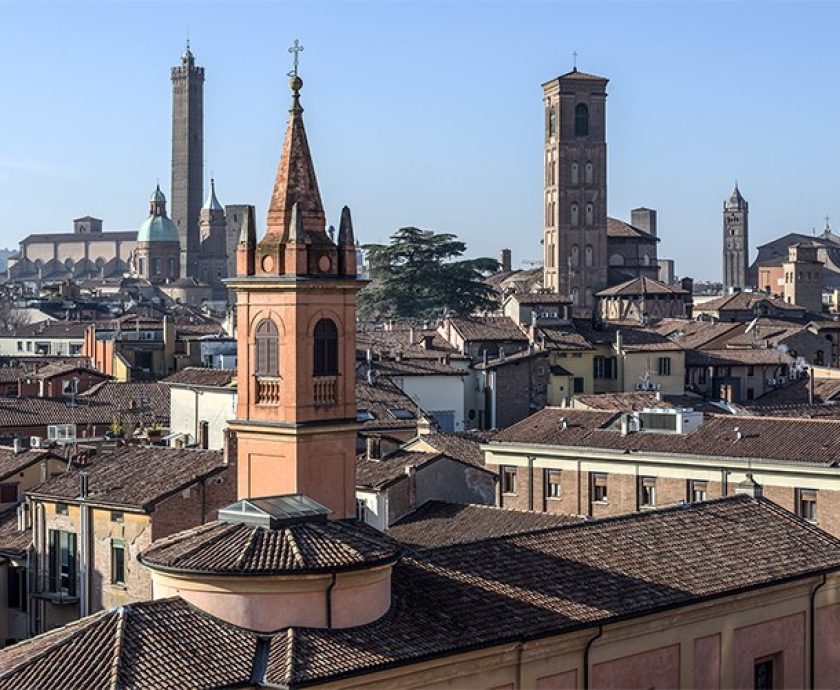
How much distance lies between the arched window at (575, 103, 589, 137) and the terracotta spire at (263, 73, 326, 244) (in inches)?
3339

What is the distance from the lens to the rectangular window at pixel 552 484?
3919 cm

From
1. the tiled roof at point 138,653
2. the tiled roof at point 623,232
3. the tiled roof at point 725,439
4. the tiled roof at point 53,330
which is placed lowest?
the tiled roof at point 138,653

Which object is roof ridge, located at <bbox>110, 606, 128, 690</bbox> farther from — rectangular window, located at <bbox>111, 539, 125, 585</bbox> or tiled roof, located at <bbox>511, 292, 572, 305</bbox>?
tiled roof, located at <bbox>511, 292, 572, 305</bbox>

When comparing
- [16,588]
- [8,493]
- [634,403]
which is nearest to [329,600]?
[16,588]

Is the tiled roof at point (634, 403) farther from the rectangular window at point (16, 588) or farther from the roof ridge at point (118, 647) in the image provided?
the roof ridge at point (118, 647)

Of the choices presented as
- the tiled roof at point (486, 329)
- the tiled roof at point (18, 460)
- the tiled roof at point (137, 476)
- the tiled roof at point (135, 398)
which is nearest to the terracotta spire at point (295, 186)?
the tiled roof at point (137, 476)

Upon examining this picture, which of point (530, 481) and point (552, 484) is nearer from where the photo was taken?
point (552, 484)

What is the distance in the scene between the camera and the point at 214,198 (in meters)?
168

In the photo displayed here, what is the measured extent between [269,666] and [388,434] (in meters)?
26.3

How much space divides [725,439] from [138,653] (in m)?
22.1

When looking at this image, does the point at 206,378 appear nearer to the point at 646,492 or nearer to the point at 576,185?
the point at 646,492

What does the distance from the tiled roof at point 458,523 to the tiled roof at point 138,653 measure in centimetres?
1372

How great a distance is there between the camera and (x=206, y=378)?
42500 millimetres

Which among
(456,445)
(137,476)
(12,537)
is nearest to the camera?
(137,476)
